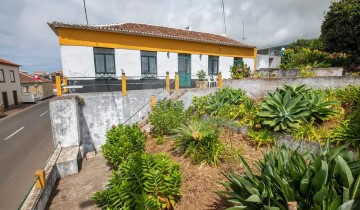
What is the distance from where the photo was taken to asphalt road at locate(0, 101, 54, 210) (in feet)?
27.1

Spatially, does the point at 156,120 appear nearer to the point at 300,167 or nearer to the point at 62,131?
the point at 62,131

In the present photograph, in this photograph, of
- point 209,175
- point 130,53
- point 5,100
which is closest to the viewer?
point 209,175

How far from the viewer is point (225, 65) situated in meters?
17.1

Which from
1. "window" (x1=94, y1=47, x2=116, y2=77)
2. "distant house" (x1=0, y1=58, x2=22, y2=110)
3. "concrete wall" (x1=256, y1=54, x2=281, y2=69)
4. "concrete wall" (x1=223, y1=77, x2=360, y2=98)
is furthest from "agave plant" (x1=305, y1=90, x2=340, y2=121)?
"distant house" (x1=0, y1=58, x2=22, y2=110)

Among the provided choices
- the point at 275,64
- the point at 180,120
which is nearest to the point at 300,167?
the point at 180,120

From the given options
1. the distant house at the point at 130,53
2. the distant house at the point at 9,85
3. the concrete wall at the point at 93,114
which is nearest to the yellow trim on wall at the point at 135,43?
the distant house at the point at 130,53

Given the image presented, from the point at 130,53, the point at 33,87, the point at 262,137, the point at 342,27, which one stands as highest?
the point at 342,27

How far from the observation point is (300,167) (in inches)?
115

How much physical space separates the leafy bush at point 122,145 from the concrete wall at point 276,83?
636cm

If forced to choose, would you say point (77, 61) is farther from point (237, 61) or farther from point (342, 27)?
point (342, 27)

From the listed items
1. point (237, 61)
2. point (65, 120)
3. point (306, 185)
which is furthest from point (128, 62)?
point (306, 185)

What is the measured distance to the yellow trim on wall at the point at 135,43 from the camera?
11.3 metres

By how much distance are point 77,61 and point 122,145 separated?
24.0 ft

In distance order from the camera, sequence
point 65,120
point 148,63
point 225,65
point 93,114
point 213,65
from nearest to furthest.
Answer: point 65,120
point 93,114
point 148,63
point 213,65
point 225,65
